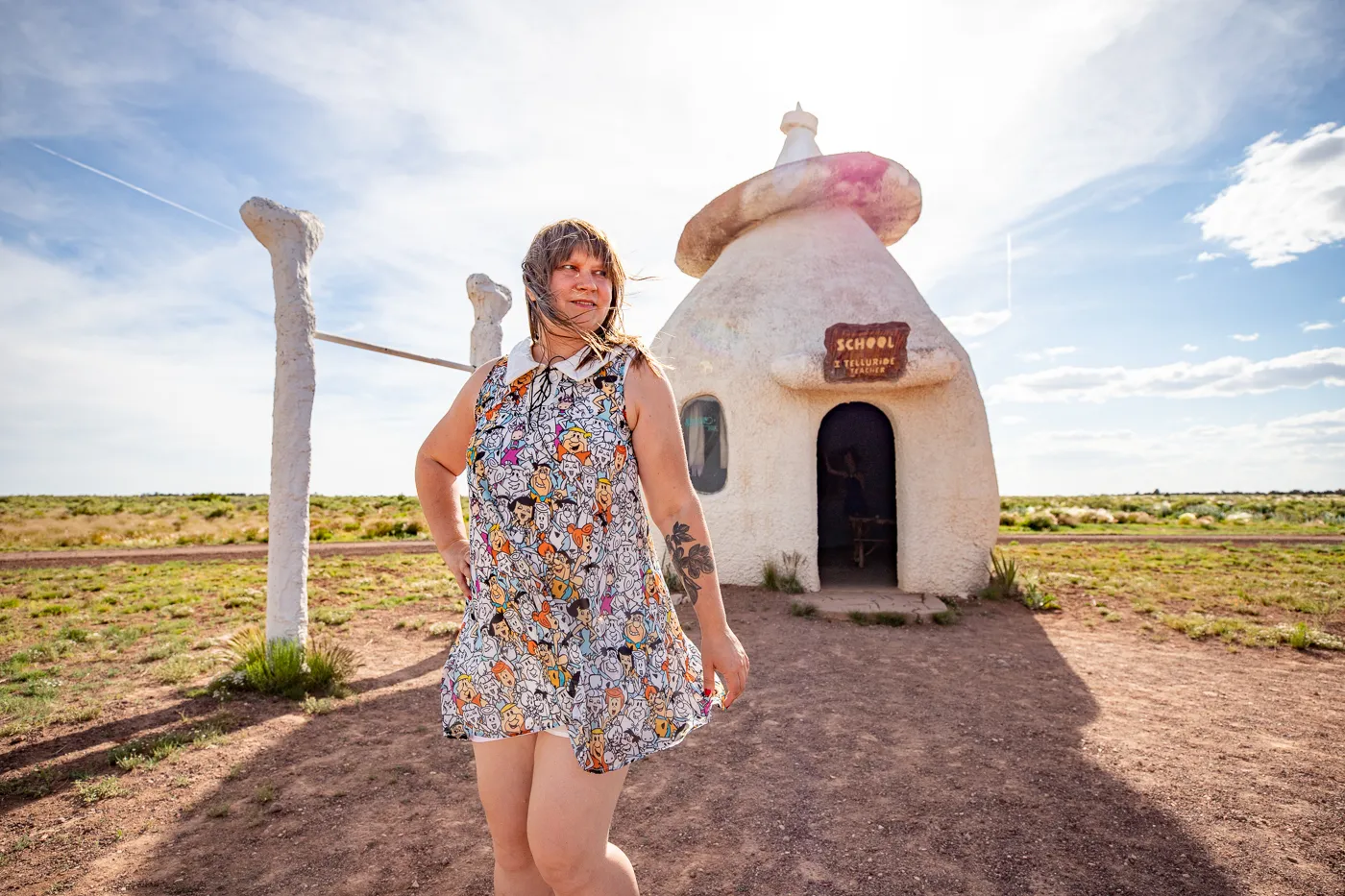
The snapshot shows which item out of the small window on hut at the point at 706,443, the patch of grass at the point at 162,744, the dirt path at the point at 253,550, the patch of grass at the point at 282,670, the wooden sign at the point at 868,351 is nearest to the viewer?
the patch of grass at the point at 162,744

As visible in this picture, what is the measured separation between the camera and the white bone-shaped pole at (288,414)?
4367 millimetres

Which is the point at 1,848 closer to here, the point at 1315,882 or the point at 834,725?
the point at 834,725

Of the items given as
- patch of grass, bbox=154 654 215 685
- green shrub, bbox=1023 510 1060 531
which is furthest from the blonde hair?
green shrub, bbox=1023 510 1060 531

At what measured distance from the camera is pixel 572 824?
132 centimetres

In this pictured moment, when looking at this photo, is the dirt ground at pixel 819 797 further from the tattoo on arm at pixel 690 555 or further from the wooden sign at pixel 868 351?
the wooden sign at pixel 868 351

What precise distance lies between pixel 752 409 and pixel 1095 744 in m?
4.45

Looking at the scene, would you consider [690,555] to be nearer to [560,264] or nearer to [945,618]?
[560,264]

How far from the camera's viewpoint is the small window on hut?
742cm

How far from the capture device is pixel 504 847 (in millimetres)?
1469

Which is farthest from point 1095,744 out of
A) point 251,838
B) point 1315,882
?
point 251,838

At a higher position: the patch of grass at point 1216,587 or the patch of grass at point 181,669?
the patch of grass at point 181,669

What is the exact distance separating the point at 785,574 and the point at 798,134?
238 inches

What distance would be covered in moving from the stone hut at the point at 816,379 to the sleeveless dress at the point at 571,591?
547cm

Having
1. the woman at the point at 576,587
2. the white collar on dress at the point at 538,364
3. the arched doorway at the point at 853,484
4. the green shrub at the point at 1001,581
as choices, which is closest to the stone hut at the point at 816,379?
the green shrub at the point at 1001,581
